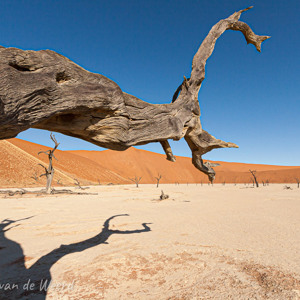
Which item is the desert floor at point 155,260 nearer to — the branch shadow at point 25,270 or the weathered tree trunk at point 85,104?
the branch shadow at point 25,270

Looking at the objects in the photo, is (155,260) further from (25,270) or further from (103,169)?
(103,169)

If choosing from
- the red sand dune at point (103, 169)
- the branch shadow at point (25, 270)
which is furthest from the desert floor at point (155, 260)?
the red sand dune at point (103, 169)

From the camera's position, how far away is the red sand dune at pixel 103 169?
38031mm

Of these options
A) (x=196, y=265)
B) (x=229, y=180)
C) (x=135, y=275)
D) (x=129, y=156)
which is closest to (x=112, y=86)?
(x=135, y=275)

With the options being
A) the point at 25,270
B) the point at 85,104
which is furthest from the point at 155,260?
the point at 85,104

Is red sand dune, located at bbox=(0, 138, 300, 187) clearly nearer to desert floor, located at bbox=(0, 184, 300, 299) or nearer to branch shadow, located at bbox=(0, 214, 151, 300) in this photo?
desert floor, located at bbox=(0, 184, 300, 299)

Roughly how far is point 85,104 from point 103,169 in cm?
7129

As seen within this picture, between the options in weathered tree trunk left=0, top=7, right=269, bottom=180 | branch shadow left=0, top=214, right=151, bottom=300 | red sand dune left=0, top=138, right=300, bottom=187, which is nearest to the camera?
weathered tree trunk left=0, top=7, right=269, bottom=180

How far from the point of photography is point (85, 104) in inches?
65.1

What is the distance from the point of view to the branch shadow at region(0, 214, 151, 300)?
3.07 metres

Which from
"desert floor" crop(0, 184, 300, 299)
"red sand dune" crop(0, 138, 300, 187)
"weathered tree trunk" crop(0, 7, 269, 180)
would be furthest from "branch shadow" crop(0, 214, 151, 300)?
"red sand dune" crop(0, 138, 300, 187)

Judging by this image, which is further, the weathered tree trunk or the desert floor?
the desert floor

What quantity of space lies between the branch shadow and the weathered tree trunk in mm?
2602

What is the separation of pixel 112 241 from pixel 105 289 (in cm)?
239
